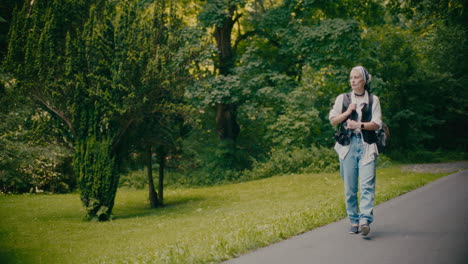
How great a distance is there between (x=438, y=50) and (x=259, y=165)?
1331 centimetres

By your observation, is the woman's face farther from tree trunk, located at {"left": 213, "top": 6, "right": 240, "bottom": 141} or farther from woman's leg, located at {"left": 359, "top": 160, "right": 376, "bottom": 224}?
tree trunk, located at {"left": 213, "top": 6, "right": 240, "bottom": 141}

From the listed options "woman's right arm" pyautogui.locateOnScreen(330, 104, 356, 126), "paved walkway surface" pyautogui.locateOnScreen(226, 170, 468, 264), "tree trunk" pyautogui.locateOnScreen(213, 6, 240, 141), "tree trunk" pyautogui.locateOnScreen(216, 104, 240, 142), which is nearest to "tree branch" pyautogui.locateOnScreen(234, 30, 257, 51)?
"tree trunk" pyautogui.locateOnScreen(213, 6, 240, 141)

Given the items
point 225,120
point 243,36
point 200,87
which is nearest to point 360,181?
point 200,87

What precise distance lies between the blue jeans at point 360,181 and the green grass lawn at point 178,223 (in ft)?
2.21

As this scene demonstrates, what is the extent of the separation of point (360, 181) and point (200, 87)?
15928mm

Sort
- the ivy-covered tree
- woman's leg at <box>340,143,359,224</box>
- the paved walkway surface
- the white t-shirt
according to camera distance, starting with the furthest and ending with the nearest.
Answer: the ivy-covered tree, woman's leg at <box>340,143,359,224</box>, the white t-shirt, the paved walkway surface

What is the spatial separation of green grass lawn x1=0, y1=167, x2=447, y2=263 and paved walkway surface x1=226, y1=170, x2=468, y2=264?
374mm

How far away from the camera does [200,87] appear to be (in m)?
21.3

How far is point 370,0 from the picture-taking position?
2441cm

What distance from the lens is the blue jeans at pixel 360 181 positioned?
19.2 feet

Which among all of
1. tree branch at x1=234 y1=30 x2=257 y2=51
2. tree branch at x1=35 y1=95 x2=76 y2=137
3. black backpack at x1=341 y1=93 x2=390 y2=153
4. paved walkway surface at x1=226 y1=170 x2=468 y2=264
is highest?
tree branch at x1=234 y1=30 x2=257 y2=51

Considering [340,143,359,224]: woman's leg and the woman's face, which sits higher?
the woman's face

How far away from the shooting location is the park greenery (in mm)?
12469

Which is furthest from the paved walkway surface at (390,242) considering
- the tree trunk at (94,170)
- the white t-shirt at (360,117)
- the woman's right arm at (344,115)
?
the tree trunk at (94,170)
